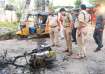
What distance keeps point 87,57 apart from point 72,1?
21.3m

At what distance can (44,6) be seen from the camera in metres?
34.2

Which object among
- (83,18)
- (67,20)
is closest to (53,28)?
(67,20)

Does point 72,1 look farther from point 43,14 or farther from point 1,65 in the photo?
point 1,65

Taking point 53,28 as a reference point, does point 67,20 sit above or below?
above

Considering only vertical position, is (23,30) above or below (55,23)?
below

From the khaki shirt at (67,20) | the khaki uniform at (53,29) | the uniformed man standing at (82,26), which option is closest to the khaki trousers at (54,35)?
the khaki uniform at (53,29)

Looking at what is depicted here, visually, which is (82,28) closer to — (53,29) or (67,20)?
(67,20)

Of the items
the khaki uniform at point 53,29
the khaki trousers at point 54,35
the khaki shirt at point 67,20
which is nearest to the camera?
the khaki shirt at point 67,20

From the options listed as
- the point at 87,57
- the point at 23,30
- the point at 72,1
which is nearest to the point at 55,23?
the point at 87,57

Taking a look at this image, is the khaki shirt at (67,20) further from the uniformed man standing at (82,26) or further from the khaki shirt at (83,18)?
the khaki shirt at (83,18)

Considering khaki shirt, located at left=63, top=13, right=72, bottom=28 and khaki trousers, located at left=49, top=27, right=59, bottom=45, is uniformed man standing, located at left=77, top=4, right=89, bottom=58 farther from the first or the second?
khaki trousers, located at left=49, top=27, right=59, bottom=45

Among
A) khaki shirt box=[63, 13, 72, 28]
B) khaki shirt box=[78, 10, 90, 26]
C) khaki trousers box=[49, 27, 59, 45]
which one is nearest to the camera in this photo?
khaki shirt box=[78, 10, 90, 26]

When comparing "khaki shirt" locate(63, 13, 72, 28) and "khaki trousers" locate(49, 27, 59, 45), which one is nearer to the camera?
"khaki shirt" locate(63, 13, 72, 28)

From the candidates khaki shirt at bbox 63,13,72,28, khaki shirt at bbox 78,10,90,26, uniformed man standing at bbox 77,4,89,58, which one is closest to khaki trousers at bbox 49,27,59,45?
khaki shirt at bbox 63,13,72,28
